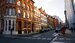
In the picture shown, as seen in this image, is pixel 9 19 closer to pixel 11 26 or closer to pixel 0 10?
pixel 11 26

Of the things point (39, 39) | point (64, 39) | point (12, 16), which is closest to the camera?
point (64, 39)

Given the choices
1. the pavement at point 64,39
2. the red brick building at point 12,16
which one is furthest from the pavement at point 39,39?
the red brick building at point 12,16

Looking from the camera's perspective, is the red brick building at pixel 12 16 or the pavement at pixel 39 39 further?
the red brick building at pixel 12 16

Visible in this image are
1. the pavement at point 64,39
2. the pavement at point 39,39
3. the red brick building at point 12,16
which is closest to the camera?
the pavement at point 64,39

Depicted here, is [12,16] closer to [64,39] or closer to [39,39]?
[39,39]

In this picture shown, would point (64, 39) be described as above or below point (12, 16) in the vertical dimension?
below

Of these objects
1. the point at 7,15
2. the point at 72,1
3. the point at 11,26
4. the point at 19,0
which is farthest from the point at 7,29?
the point at 72,1

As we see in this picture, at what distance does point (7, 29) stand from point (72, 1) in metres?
19.1

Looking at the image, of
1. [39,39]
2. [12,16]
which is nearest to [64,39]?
[39,39]

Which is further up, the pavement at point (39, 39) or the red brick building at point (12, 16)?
the red brick building at point (12, 16)

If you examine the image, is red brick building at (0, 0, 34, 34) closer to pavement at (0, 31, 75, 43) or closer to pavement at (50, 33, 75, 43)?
pavement at (0, 31, 75, 43)

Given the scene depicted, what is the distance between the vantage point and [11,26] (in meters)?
42.3

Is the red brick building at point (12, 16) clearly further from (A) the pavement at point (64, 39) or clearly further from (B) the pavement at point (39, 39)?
(A) the pavement at point (64, 39)

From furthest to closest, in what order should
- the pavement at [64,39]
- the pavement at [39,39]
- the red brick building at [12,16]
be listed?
1. the red brick building at [12,16]
2. the pavement at [39,39]
3. the pavement at [64,39]
